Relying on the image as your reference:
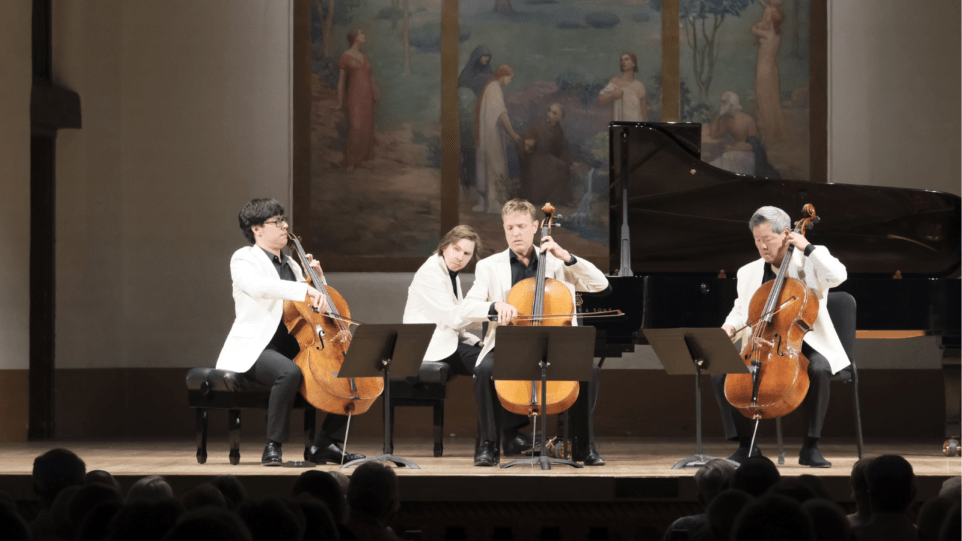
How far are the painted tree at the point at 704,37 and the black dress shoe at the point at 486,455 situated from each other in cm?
341

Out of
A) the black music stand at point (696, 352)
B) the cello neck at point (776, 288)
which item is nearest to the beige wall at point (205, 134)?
the cello neck at point (776, 288)

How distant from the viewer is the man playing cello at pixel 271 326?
475 centimetres

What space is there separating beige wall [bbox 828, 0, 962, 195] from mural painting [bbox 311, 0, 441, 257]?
267 centimetres

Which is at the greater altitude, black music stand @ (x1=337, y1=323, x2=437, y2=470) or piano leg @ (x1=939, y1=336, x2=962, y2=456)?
black music stand @ (x1=337, y1=323, x2=437, y2=470)

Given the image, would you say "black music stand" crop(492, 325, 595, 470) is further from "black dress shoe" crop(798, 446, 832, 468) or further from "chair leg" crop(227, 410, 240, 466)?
"chair leg" crop(227, 410, 240, 466)

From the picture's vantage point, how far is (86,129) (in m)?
6.98

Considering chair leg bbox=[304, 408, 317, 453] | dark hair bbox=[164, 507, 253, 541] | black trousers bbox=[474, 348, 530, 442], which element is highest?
dark hair bbox=[164, 507, 253, 541]

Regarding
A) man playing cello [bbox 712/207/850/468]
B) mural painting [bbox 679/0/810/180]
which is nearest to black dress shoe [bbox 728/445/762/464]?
man playing cello [bbox 712/207/850/468]

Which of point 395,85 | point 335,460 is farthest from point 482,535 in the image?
point 395,85

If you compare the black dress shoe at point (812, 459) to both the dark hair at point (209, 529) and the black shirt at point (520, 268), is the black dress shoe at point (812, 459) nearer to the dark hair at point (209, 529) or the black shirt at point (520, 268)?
the black shirt at point (520, 268)

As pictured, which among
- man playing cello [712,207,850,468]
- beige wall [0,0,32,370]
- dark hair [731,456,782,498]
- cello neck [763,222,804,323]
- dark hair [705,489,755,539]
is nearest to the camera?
dark hair [705,489,755,539]

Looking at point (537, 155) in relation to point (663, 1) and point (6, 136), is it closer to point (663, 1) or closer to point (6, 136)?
point (663, 1)

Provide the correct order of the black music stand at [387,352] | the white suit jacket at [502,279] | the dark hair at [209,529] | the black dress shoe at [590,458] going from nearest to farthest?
the dark hair at [209,529], the black music stand at [387,352], the black dress shoe at [590,458], the white suit jacket at [502,279]

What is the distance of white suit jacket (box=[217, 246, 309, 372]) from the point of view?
4820 millimetres
